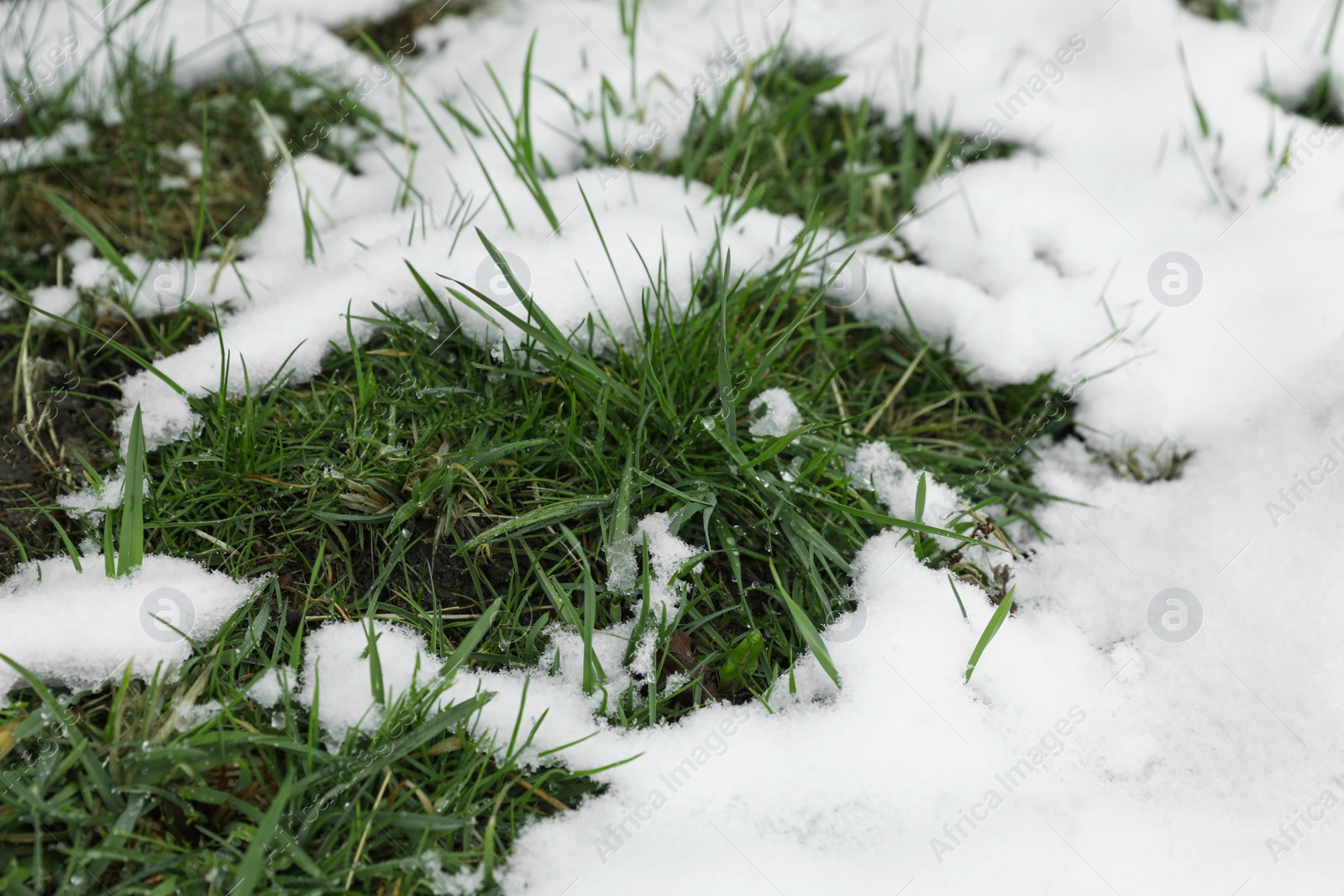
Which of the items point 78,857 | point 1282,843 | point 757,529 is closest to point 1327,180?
point 1282,843

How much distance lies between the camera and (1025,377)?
5.94 ft

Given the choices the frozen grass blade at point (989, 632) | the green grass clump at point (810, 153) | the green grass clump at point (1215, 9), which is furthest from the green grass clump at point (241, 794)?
the green grass clump at point (1215, 9)

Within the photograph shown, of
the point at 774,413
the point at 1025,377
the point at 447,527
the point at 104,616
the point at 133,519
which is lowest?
the point at 1025,377

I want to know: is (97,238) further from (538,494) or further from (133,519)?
(538,494)

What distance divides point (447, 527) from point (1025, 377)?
4.26 ft

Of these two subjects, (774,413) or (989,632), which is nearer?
(989,632)

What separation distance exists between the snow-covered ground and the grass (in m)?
0.08

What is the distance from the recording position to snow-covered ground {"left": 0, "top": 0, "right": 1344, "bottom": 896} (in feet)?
4.14

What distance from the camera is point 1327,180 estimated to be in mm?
2041

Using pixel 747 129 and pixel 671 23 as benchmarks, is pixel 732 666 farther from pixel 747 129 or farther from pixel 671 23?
pixel 671 23

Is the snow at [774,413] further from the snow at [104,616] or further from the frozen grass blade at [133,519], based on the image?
the frozen grass blade at [133,519]

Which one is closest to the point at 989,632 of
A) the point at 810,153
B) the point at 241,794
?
the point at 241,794

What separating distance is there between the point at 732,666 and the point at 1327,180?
2.01 m

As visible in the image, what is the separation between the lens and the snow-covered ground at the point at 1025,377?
1261mm
